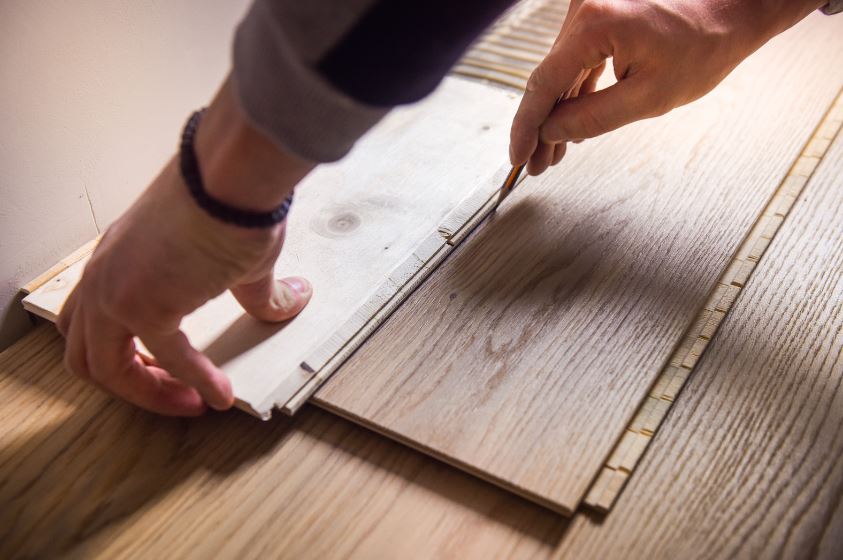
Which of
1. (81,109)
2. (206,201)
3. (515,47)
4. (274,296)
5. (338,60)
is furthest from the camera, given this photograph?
(515,47)

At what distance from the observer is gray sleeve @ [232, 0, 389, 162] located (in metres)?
0.48

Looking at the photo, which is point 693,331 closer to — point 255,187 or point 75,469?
point 255,187

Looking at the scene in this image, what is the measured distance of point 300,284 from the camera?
0.88 metres

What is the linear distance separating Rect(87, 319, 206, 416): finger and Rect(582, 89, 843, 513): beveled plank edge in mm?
397

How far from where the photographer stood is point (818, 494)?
69 cm

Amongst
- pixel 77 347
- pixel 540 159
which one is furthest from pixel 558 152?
pixel 77 347

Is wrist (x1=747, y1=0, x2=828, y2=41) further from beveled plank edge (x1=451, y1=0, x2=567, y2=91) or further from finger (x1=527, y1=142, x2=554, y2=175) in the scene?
beveled plank edge (x1=451, y1=0, x2=567, y2=91)

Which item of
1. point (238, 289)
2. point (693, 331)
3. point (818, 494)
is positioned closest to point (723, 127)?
point (693, 331)

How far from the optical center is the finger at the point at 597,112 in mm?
873

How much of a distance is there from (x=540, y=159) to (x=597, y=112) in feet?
0.38

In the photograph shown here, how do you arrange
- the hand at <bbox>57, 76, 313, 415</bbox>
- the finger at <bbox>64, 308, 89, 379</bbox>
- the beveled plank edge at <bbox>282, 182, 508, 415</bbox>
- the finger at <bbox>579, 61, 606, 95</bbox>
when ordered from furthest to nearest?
the finger at <bbox>579, 61, 606, 95</bbox> → the beveled plank edge at <bbox>282, 182, 508, 415</bbox> → the finger at <bbox>64, 308, 89, 379</bbox> → the hand at <bbox>57, 76, 313, 415</bbox>

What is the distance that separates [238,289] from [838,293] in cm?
67

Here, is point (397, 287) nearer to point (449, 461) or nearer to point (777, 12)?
point (449, 461)

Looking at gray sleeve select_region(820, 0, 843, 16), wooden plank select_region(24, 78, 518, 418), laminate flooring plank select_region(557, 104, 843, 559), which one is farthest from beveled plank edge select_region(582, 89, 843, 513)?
wooden plank select_region(24, 78, 518, 418)
